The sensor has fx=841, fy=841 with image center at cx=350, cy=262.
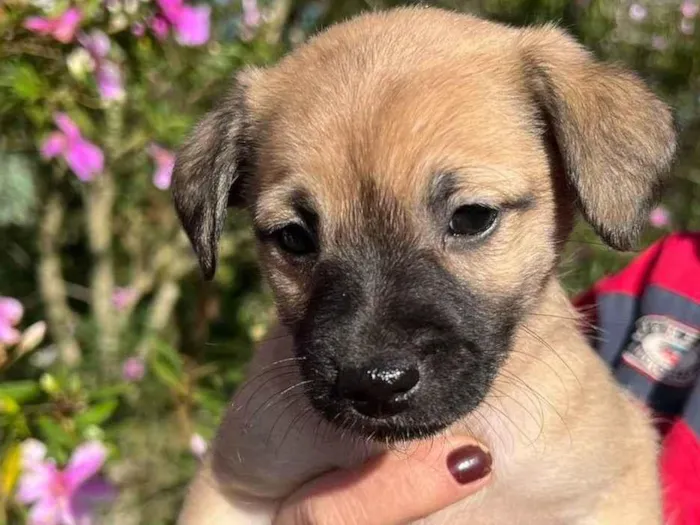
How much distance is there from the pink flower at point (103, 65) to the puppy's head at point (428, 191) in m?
0.85

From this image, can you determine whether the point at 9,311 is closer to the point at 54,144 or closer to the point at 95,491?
the point at 95,491

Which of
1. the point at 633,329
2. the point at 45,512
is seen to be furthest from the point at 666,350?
the point at 45,512

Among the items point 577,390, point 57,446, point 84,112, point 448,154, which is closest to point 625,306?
point 577,390

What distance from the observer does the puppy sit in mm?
1953

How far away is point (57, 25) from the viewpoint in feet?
8.64

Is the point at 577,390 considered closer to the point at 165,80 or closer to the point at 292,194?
the point at 292,194

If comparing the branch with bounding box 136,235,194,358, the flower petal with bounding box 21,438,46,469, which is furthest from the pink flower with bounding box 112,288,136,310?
the flower petal with bounding box 21,438,46,469

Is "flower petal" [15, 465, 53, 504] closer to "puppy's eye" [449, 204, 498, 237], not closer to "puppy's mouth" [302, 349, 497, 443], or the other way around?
"puppy's mouth" [302, 349, 497, 443]

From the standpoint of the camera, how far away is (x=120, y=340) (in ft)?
14.4

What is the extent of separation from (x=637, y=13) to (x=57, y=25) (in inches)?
133

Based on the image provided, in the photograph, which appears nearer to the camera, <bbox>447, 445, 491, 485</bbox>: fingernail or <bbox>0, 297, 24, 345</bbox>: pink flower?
<bbox>447, 445, 491, 485</bbox>: fingernail

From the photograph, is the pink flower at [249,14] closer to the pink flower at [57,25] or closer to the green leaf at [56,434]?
the pink flower at [57,25]

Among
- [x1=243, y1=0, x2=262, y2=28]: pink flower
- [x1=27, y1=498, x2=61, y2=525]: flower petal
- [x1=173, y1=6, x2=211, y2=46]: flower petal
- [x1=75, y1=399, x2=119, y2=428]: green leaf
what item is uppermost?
[x1=173, y1=6, x2=211, y2=46]: flower petal

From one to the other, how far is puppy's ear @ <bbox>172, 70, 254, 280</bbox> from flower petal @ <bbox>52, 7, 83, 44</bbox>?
0.52m
